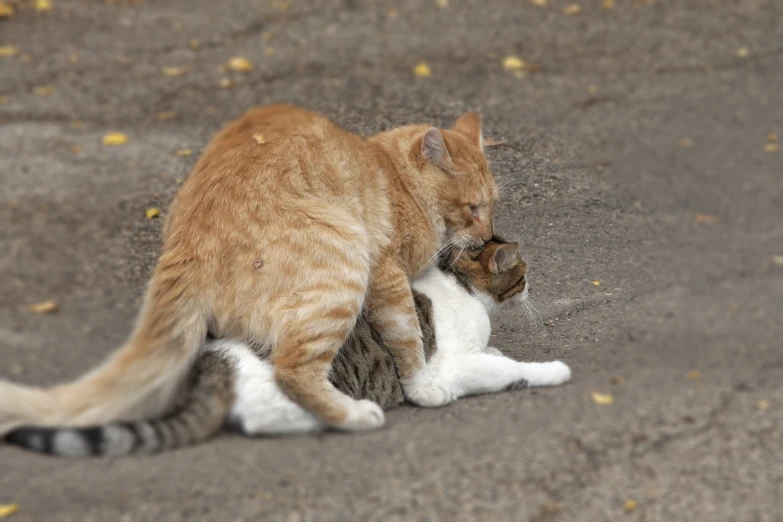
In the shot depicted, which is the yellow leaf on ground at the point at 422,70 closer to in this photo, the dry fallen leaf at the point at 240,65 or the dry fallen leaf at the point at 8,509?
the dry fallen leaf at the point at 240,65

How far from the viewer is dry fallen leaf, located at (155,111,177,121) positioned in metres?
7.24

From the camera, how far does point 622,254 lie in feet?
17.9

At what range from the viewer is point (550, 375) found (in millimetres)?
4164

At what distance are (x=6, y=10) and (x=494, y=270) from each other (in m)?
7.03

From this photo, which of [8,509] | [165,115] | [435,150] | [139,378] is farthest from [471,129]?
[165,115]

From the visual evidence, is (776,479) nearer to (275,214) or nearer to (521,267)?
(521,267)

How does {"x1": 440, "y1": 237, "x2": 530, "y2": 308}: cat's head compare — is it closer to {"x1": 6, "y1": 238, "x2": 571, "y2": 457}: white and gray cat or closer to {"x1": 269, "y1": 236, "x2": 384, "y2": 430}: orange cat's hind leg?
{"x1": 6, "y1": 238, "x2": 571, "y2": 457}: white and gray cat

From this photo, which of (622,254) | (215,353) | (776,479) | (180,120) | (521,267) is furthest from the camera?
(180,120)

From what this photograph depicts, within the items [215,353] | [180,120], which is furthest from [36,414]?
[180,120]

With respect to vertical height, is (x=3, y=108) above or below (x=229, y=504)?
above

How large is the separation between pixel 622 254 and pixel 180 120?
3975 millimetres

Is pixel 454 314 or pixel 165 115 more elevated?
pixel 165 115

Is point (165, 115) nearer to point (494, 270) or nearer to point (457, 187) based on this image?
point (457, 187)

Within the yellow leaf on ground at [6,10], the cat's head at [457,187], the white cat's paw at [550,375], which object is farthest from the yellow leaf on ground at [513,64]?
the yellow leaf on ground at [6,10]
